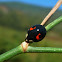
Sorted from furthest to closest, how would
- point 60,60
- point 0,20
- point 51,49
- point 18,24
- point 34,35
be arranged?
point 18,24 → point 0,20 → point 60,60 → point 34,35 → point 51,49

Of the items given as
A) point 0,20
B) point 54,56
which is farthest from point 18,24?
point 54,56

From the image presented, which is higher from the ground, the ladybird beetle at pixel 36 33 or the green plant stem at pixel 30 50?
the ladybird beetle at pixel 36 33

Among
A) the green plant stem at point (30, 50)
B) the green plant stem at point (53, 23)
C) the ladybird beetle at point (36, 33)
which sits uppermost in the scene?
the green plant stem at point (53, 23)

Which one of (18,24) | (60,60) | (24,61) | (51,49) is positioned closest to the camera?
(51,49)

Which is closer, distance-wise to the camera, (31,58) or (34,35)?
(34,35)

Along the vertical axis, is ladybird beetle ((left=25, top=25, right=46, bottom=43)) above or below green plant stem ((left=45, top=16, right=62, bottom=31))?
below

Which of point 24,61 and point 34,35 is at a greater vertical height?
point 34,35

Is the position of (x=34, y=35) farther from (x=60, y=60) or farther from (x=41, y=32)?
(x=60, y=60)

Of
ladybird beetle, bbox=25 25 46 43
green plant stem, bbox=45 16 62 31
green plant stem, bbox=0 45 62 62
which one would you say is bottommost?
green plant stem, bbox=0 45 62 62

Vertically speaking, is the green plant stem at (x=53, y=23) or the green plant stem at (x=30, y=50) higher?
the green plant stem at (x=53, y=23)

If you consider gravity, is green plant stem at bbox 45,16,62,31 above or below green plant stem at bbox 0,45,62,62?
above

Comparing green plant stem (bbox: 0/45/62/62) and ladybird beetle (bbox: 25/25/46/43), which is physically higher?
ladybird beetle (bbox: 25/25/46/43)
